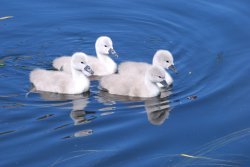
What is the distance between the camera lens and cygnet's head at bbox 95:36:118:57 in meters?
10.1

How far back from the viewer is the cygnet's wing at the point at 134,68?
962 centimetres

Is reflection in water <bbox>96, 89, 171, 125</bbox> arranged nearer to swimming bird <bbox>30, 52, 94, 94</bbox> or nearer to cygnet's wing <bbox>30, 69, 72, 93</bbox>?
swimming bird <bbox>30, 52, 94, 94</bbox>

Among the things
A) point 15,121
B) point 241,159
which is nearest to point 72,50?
point 15,121

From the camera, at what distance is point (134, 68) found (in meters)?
9.66

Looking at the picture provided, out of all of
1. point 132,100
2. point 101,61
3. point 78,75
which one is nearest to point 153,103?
point 132,100

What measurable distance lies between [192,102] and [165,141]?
114 centimetres

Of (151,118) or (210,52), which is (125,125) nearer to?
(151,118)

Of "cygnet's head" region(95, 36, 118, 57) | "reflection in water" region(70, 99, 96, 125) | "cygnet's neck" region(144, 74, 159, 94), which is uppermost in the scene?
"cygnet's head" region(95, 36, 118, 57)

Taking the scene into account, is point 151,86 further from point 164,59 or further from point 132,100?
point 164,59

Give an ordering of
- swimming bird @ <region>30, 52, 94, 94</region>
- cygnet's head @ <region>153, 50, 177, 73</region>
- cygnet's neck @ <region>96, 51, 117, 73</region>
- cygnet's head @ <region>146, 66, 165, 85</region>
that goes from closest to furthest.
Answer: cygnet's head @ <region>146, 66, 165, 85</region> → swimming bird @ <region>30, 52, 94, 94</region> → cygnet's head @ <region>153, 50, 177, 73</region> → cygnet's neck @ <region>96, 51, 117, 73</region>

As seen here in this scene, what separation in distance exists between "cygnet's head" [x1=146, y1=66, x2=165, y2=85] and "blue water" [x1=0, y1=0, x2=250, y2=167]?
0.25 metres

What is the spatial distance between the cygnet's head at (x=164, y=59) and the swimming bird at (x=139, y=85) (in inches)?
14.4

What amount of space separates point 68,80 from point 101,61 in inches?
33.4

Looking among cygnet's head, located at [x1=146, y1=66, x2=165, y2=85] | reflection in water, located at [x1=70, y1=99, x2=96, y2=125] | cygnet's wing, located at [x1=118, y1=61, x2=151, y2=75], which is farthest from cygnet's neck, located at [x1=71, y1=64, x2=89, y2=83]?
cygnet's head, located at [x1=146, y1=66, x2=165, y2=85]
